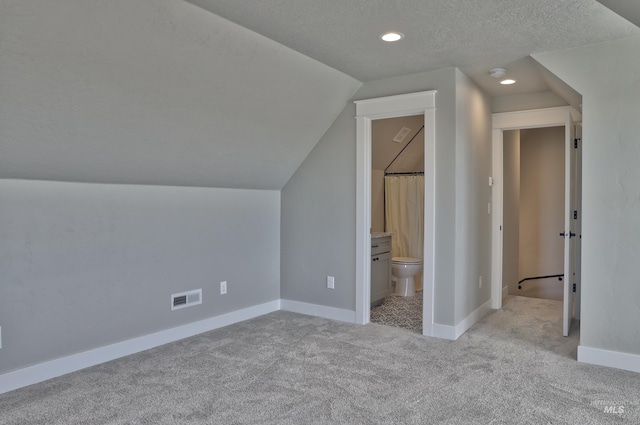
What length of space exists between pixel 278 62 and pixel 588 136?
7.52 ft

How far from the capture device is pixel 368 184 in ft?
13.9

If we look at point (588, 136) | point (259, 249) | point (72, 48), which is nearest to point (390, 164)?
point (259, 249)

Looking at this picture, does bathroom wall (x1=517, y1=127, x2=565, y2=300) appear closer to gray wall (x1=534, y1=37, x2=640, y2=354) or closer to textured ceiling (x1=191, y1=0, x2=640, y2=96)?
textured ceiling (x1=191, y1=0, x2=640, y2=96)

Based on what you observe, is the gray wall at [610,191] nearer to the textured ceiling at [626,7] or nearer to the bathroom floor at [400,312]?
the textured ceiling at [626,7]

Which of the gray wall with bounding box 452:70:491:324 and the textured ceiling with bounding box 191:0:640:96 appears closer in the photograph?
the textured ceiling with bounding box 191:0:640:96

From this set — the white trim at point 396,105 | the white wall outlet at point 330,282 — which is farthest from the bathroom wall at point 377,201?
the white trim at point 396,105

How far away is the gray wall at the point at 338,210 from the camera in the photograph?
3.81 metres

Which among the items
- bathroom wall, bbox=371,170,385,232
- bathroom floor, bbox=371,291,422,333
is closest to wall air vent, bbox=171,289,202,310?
bathroom floor, bbox=371,291,422,333

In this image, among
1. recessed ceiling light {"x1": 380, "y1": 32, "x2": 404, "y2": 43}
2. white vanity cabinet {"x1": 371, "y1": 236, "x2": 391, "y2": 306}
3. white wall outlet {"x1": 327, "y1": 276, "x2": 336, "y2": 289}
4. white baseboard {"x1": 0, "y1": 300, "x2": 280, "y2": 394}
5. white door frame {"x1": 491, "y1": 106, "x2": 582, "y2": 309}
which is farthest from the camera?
white vanity cabinet {"x1": 371, "y1": 236, "x2": 391, "y2": 306}

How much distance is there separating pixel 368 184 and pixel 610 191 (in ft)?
6.32

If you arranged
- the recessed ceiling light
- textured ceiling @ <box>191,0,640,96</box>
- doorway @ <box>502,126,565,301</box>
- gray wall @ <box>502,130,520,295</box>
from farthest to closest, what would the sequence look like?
doorway @ <box>502,126,565,301</box> < gray wall @ <box>502,130,520,295</box> < the recessed ceiling light < textured ceiling @ <box>191,0,640,96</box>

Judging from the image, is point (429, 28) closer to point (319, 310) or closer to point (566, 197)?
point (566, 197)

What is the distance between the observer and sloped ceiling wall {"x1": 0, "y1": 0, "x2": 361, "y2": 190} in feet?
7.50

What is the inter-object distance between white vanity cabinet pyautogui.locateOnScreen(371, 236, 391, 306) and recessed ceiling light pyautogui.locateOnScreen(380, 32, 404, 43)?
227 cm
